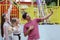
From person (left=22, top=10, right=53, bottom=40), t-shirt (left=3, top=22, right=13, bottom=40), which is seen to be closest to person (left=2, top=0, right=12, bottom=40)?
t-shirt (left=3, top=22, right=13, bottom=40)

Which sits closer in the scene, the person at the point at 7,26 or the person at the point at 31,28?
the person at the point at 31,28

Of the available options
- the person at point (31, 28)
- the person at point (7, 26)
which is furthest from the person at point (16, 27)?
the person at point (31, 28)

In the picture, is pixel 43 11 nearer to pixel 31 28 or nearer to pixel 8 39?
pixel 31 28

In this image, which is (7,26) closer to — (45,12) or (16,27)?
(16,27)

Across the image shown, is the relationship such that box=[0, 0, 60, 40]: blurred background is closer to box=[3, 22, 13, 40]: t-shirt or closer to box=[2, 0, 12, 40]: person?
box=[2, 0, 12, 40]: person

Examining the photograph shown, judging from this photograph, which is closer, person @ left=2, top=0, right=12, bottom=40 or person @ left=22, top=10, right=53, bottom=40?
person @ left=22, top=10, right=53, bottom=40

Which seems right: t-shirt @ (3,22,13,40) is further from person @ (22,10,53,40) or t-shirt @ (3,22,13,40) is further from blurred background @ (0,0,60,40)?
person @ (22,10,53,40)

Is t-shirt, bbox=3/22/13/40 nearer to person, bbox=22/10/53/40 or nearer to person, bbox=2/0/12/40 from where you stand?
person, bbox=2/0/12/40

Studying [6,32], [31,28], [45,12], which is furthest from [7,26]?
[45,12]

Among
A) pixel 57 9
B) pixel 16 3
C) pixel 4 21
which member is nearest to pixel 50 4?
pixel 57 9

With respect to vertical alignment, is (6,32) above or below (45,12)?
Answer: below

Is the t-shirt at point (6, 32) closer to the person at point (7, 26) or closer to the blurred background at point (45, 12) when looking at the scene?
the person at point (7, 26)

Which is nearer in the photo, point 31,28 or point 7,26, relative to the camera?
point 31,28

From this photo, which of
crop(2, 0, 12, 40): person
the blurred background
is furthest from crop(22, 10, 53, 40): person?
crop(2, 0, 12, 40): person
